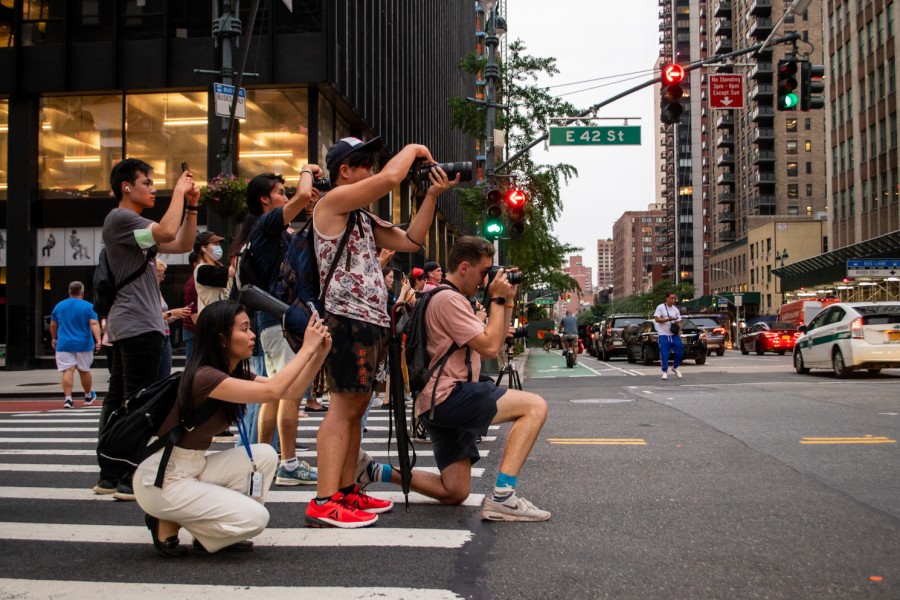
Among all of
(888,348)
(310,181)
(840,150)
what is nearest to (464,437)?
(310,181)

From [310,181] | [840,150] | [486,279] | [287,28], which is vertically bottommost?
[486,279]

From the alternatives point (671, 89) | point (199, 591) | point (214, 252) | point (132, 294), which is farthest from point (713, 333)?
point (199, 591)

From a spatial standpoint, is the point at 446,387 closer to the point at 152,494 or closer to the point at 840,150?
the point at 152,494

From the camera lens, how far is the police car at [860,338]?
1553 cm

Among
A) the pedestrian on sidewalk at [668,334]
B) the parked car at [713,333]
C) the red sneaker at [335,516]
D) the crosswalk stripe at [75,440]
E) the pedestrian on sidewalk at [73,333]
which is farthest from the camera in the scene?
the parked car at [713,333]

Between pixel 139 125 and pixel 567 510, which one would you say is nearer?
pixel 567 510

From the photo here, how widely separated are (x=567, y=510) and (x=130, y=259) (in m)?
3.22

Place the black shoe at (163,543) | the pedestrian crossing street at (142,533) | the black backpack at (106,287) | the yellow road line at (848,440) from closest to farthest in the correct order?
the pedestrian crossing street at (142,533)
the black shoe at (163,543)
the black backpack at (106,287)
the yellow road line at (848,440)

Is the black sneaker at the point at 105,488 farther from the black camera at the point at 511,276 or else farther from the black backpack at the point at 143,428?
the black camera at the point at 511,276

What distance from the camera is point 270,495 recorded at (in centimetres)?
528

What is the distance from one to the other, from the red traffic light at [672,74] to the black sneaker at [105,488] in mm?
13105

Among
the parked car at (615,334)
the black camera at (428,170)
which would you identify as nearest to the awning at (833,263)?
the parked car at (615,334)

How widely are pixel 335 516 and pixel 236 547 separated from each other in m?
0.58

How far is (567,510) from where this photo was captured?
480 cm
